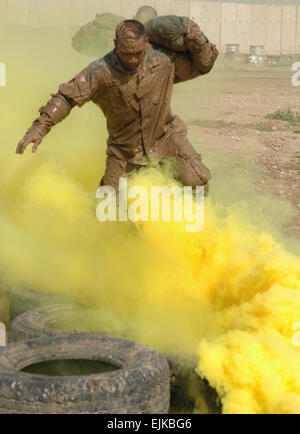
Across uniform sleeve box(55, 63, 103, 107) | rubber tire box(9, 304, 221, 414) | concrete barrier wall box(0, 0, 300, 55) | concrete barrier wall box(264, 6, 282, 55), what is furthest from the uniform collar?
concrete barrier wall box(264, 6, 282, 55)

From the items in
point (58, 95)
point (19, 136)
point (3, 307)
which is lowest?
point (3, 307)

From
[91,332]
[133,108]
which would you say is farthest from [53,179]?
[91,332]

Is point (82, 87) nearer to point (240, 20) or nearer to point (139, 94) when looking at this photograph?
point (139, 94)

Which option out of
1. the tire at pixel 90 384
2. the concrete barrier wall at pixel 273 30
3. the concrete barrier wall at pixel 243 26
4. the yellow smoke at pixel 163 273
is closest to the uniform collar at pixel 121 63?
the yellow smoke at pixel 163 273

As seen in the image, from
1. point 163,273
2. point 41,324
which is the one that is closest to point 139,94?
point 163,273

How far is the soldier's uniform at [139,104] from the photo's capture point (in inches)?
241

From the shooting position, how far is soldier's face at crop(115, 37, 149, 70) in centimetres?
593

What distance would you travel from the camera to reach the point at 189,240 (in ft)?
20.1

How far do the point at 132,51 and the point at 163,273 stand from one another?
5.16 ft

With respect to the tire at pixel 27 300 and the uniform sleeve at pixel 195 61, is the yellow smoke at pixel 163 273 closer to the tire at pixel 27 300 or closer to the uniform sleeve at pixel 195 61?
the tire at pixel 27 300

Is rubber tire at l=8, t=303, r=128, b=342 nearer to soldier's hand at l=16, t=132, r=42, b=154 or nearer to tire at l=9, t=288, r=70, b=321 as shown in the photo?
tire at l=9, t=288, r=70, b=321

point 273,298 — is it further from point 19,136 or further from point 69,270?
point 19,136
